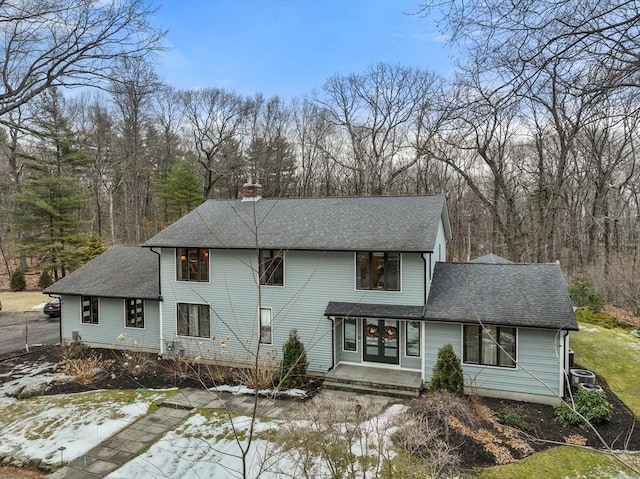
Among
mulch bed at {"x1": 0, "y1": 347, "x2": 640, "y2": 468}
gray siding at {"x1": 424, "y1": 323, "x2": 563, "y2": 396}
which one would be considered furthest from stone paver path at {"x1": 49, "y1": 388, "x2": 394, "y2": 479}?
gray siding at {"x1": 424, "y1": 323, "x2": 563, "y2": 396}

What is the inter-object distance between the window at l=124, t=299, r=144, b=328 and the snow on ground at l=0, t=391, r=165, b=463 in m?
4.17

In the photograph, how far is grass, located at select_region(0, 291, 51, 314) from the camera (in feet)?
77.7

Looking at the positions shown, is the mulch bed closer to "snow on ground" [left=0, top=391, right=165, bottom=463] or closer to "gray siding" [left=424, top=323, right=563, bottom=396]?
"gray siding" [left=424, top=323, right=563, bottom=396]

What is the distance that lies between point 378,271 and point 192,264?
7.18 m

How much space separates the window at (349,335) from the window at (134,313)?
8495 millimetres

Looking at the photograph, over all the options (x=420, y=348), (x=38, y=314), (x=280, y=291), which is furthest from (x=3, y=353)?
(x=420, y=348)

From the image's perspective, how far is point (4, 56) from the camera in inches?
352

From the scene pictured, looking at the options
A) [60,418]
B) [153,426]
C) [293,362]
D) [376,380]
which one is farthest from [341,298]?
[60,418]

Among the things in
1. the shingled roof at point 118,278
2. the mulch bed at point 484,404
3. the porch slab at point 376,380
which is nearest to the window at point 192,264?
the shingled roof at point 118,278

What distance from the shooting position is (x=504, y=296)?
40.1 ft

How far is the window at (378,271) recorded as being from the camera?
1291 cm

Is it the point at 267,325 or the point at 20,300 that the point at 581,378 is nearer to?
the point at 267,325

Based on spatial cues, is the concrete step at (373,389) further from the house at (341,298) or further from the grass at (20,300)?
the grass at (20,300)

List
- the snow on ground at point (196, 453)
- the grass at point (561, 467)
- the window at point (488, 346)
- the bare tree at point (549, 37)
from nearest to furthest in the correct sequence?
the bare tree at point (549, 37)
the grass at point (561, 467)
the snow on ground at point (196, 453)
the window at point (488, 346)
